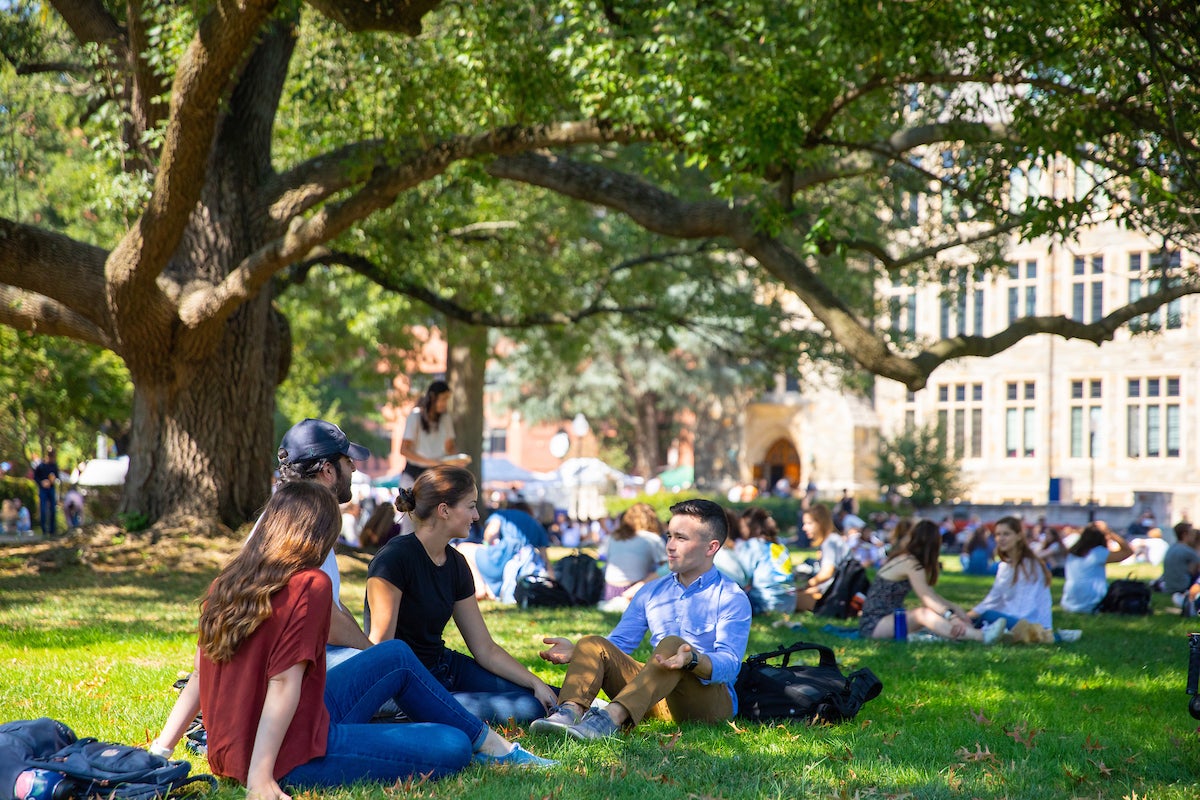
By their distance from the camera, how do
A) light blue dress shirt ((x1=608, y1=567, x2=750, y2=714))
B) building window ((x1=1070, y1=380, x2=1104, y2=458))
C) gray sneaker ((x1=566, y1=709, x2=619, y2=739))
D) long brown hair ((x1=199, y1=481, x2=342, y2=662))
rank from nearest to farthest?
1. long brown hair ((x1=199, y1=481, x2=342, y2=662))
2. gray sneaker ((x1=566, y1=709, x2=619, y2=739))
3. light blue dress shirt ((x1=608, y1=567, x2=750, y2=714))
4. building window ((x1=1070, y1=380, x2=1104, y2=458))

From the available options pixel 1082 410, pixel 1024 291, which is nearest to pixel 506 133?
pixel 1024 291

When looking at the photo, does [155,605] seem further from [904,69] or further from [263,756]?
[904,69]

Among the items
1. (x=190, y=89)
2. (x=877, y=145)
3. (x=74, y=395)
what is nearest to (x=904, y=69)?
(x=877, y=145)

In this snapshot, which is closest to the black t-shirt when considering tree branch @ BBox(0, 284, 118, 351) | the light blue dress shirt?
the light blue dress shirt

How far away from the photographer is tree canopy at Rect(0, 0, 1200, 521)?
1034cm

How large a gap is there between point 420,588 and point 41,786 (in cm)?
189

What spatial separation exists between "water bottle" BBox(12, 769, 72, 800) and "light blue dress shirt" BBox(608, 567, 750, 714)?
2714 millimetres

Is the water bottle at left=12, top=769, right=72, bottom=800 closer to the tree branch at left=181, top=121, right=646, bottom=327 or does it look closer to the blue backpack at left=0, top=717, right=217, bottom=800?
the blue backpack at left=0, top=717, right=217, bottom=800

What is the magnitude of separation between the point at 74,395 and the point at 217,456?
1638 cm

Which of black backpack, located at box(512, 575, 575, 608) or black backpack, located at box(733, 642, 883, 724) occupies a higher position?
black backpack, located at box(733, 642, 883, 724)

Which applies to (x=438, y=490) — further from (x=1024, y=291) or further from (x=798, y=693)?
(x=1024, y=291)

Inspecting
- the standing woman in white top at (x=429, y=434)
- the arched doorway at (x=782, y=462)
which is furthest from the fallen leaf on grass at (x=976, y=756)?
the arched doorway at (x=782, y=462)

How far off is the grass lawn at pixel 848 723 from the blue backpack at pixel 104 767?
261mm

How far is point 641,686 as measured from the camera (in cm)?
527
